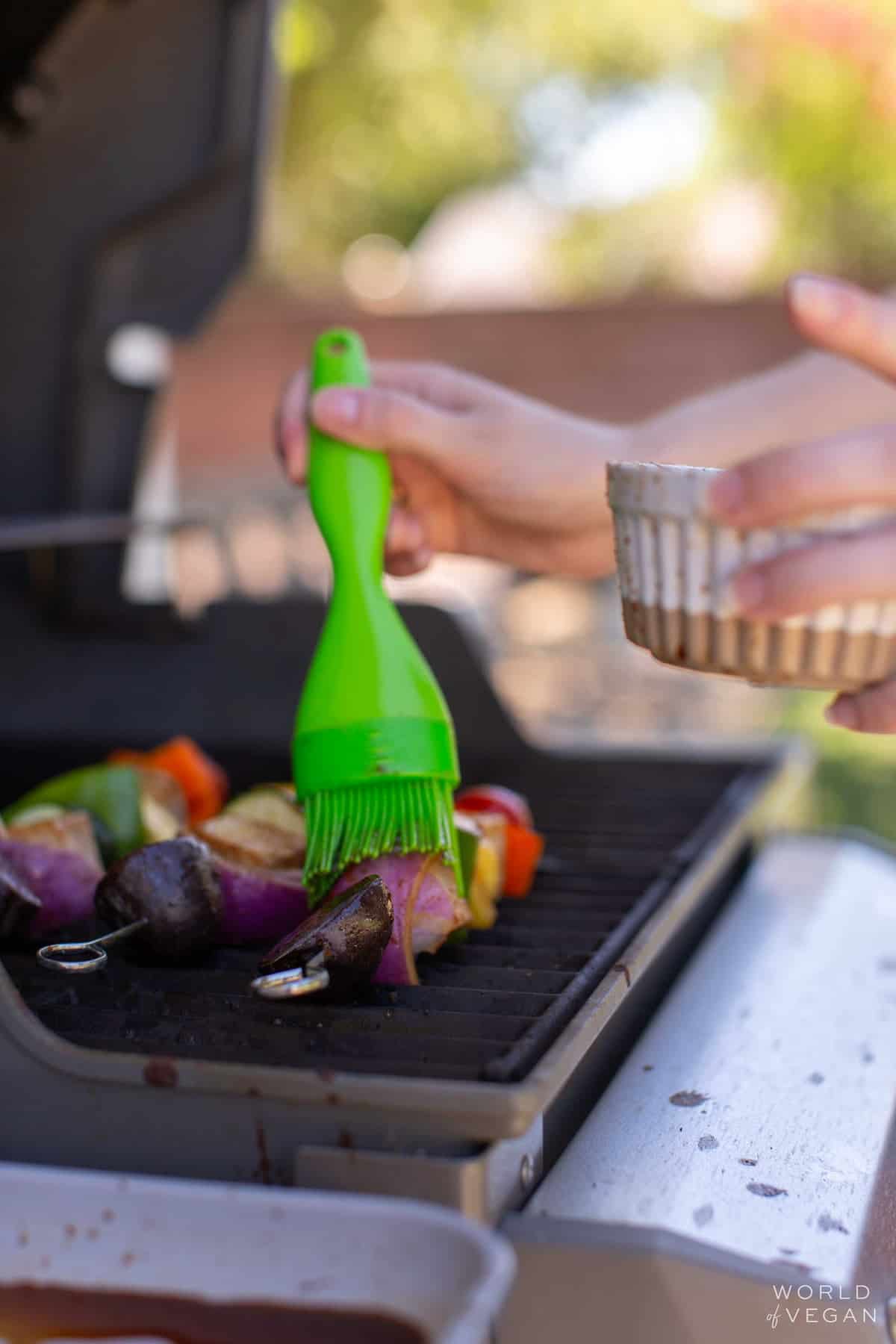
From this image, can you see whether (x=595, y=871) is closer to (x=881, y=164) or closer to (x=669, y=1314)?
(x=669, y=1314)

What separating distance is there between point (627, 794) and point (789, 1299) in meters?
1.06

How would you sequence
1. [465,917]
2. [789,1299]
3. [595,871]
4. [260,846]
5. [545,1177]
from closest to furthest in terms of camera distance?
[789,1299]
[545,1177]
[465,917]
[260,846]
[595,871]

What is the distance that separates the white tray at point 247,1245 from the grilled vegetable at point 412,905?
0.92 ft

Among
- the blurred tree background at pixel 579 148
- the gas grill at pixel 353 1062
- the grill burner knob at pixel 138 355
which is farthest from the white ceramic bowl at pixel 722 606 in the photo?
the blurred tree background at pixel 579 148

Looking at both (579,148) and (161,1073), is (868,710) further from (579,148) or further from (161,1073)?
(579,148)

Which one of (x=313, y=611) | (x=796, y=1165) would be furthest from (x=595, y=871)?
(x=313, y=611)

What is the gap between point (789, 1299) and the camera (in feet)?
2.57

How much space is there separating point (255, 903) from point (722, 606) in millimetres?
545

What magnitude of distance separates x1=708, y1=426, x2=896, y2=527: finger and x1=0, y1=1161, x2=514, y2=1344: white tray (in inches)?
16.1

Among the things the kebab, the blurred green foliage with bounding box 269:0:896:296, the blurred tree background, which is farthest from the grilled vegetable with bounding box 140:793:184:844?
the blurred green foliage with bounding box 269:0:896:296

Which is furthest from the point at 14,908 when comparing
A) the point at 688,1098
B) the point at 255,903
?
the point at 688,1098

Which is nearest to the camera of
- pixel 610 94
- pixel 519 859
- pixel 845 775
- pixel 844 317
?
pixel 844 317

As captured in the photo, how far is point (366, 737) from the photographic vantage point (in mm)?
1132

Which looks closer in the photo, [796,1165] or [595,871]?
[796,1165]
